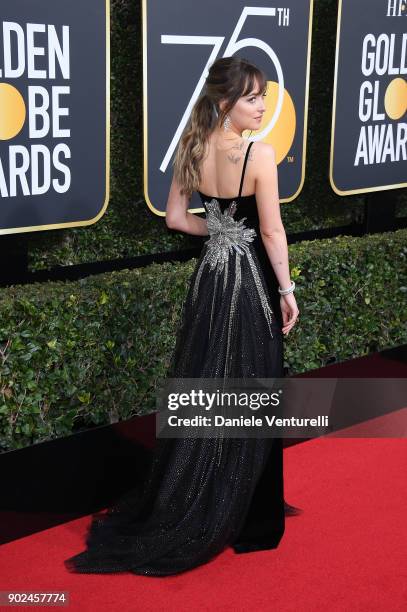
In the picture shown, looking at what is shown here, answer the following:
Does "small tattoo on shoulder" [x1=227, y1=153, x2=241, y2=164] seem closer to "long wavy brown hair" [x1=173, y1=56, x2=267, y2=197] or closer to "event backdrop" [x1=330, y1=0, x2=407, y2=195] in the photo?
"long wavy brown hair" [x1=173, y1=56, x2=267, y2=197]

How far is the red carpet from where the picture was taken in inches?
151

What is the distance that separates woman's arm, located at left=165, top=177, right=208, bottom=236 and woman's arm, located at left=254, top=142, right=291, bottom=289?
37 centimetres

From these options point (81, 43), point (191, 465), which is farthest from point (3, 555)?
point (81, 43)

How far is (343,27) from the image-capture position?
5.85m

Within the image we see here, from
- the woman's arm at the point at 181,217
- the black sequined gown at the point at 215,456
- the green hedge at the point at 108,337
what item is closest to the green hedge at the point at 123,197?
the green hedge at the point at 108,337

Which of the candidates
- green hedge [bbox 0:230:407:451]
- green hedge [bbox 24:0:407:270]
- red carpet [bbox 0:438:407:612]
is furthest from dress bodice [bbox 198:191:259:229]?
red carpet [bbox 0:438:407:612]

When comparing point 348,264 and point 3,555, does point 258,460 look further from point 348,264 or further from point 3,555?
point 348,264

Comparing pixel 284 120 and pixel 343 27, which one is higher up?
pixel 343 27

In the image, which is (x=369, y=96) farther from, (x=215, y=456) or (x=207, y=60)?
(x=215, y=456)

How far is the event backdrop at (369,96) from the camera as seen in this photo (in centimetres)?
593

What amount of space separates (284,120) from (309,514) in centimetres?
237

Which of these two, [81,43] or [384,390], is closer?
[81,43]

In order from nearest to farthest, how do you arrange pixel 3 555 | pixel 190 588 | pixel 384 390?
pixel 190 588 → pixel 3 555 → pixel 384 390

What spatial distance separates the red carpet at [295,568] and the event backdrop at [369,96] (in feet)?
7.31
